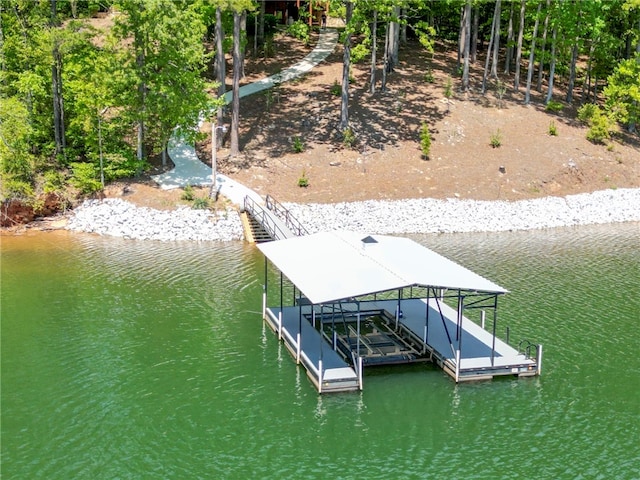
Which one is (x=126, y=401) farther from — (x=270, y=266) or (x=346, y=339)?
(x=270, y=266)

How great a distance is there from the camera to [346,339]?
88.6 feet

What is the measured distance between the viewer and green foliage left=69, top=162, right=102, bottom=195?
43.3 meters

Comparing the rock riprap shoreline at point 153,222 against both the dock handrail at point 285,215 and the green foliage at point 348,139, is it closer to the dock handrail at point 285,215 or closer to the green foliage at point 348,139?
the dock handrail at point 285,215

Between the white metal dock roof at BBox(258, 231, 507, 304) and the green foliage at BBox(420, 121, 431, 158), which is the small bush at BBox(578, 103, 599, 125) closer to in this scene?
the green foliage at BBox(420, 121, 431, 158)

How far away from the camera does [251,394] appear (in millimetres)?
23516

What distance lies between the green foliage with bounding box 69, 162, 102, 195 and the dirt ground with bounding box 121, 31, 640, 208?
3.46 feet

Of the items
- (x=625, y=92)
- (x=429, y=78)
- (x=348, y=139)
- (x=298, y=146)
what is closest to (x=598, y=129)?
(x=625, y=92)

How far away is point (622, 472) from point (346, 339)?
10.6 metres

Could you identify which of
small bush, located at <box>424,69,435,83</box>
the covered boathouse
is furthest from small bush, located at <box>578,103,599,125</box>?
the covered boathouse

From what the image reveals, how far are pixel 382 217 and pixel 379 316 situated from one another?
47.5 ft

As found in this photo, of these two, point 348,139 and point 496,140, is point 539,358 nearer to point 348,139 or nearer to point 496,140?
point 348,139

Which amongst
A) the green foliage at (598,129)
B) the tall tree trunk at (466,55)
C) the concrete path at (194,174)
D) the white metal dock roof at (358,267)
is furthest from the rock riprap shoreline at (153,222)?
the green foliage at (598,129)

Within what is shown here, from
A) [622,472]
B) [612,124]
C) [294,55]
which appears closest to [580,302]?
[622,472]

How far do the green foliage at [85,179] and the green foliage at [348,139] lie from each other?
632 inches
